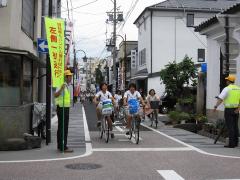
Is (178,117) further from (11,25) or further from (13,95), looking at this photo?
(11,25)

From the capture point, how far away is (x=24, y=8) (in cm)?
1417

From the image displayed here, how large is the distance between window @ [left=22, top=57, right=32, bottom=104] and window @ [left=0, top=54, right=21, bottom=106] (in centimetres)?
41

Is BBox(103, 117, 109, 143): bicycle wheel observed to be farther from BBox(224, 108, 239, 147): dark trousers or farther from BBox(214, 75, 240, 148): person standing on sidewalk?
BBox(224, 108, 239, 147): dark trousers

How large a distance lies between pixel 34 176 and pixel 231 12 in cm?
990

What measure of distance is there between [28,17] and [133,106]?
17.4 feet

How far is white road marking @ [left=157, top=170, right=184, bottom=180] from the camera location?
760 centimetres

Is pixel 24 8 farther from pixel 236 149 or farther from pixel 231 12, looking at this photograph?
pixel 236 149

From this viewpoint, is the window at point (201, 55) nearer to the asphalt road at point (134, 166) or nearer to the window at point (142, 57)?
the window at point (142, 57)

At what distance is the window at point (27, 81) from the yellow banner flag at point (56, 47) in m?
1.46

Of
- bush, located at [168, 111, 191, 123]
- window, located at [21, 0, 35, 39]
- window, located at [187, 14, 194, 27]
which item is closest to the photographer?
window, located at [21, 0, 35, 39]

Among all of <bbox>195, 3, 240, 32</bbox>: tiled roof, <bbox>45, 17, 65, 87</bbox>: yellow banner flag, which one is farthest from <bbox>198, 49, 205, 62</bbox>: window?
<bbox>45, 17, 65, 87</bbox>: yellow banner flag

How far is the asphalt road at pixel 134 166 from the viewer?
775 centimetres

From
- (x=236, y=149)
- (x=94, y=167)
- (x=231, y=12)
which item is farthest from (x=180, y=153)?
(x=231, y=12)

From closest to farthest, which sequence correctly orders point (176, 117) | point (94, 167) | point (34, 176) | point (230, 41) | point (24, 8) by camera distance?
point (34, 176), point (94, 167), point (230, 41), point (24, 8), point (176, 117)
